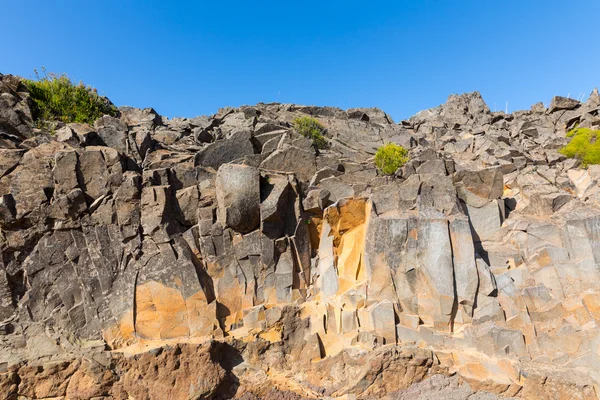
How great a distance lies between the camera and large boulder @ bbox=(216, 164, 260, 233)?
42.6ft

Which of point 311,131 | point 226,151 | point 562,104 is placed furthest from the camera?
point 562,104

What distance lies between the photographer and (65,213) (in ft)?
39.6

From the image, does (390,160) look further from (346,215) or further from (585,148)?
(585,148)

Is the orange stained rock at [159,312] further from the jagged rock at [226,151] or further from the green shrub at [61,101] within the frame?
the green shrub at [61,101]

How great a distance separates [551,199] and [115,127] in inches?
868

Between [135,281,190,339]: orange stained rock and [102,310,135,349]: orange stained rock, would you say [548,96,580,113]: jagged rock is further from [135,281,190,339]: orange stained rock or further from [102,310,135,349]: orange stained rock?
[102,310,135,349]: orange stained rock

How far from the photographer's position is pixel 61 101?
1964 centimetres

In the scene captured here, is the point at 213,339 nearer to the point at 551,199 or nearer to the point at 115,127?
the point at 115,127

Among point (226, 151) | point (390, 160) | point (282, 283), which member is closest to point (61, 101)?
point (226, 151)

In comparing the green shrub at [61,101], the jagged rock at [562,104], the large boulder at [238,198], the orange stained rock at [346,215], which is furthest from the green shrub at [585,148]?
the green shrub at [61,101]

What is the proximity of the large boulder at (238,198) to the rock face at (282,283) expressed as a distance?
0.06m

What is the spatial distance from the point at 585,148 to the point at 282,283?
21360 mm

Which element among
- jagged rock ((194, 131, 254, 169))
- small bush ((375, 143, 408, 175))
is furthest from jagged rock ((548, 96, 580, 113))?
jagged rock ((194, 131, 254, 169))

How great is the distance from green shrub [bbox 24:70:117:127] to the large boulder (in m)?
12.4
